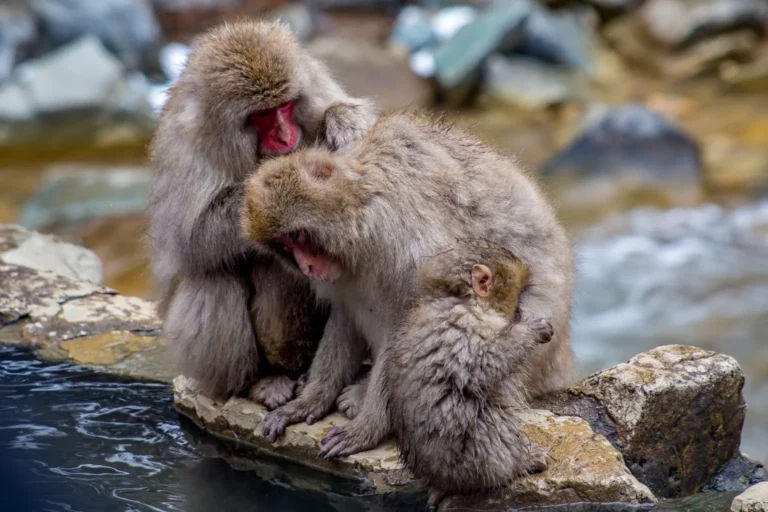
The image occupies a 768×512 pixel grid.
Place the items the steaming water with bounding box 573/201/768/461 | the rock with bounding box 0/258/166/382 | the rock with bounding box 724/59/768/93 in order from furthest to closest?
the rock with bounding box 724/59/768/93 → the steaming water with bounding box 573/201/768/461 → the rock with bounding box 0/258/166/382

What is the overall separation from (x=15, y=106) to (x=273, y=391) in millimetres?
8485

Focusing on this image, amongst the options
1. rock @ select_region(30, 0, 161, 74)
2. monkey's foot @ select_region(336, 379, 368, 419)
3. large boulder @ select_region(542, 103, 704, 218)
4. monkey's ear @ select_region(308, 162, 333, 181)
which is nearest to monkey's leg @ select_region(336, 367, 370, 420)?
monkey's foot @ select_region(336, 379, 368, 419)

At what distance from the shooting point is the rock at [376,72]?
13.1 meters

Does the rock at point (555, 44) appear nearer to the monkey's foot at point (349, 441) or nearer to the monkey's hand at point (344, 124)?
the monkey's hand at point (344, 124)

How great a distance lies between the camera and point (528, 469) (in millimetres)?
3285

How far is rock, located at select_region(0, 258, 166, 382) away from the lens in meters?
4.65

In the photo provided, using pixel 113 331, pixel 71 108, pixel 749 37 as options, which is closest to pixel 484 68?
pixel 749 37

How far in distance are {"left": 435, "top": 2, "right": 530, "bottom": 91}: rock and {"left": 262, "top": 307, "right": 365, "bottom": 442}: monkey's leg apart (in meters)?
9.82

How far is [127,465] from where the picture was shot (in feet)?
11.8

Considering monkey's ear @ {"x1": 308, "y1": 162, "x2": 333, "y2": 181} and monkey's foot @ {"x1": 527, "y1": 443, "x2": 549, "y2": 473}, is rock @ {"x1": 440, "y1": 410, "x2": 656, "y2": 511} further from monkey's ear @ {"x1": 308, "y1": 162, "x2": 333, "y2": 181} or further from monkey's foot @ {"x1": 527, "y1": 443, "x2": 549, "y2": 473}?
monkey's ear @ {"x1": 308, "y1": 162, "x2": 333, "y2": 181}

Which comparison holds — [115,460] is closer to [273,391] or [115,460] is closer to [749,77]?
[273,391]

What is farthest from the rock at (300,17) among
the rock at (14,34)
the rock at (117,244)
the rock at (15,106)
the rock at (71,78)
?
the rock at (117,244)

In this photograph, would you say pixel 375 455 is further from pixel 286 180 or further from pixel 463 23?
pixel 463 23

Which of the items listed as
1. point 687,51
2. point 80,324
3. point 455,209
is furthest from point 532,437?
point 687,51
